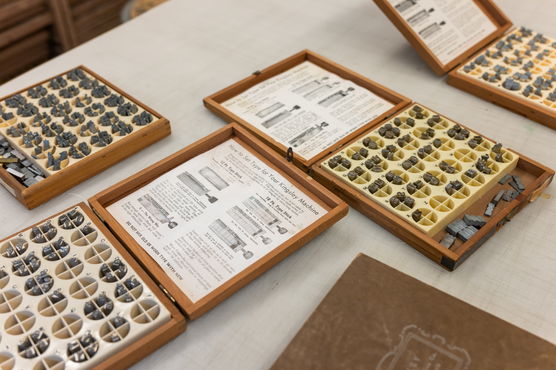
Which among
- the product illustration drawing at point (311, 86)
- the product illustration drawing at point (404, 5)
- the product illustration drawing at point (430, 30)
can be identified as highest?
the product illustration drawing at point (404, 5)

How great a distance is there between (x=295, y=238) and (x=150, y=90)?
0.73 metres

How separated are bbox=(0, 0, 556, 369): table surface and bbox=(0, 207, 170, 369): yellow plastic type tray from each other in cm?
8

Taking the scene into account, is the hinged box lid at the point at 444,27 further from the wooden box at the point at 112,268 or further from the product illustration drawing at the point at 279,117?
the wooden box at the point at 112,268

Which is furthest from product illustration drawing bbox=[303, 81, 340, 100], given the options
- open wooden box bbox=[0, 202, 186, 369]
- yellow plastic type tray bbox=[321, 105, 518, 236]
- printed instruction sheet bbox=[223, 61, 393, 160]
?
open wooden box bbox=[0, 202, 186, 369]

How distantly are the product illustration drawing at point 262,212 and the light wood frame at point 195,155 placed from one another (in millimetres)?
47

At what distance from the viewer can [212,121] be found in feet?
4.50

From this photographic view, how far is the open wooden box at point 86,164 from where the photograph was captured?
1118 millimetres

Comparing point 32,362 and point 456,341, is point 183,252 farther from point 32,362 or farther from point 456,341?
point 456,341

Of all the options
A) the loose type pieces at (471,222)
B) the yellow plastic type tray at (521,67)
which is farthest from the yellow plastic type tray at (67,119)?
the yellow plastic type tray at (521,67)

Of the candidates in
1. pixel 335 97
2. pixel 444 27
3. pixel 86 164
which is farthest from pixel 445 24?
pixel 86 164

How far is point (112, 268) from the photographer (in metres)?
0.94

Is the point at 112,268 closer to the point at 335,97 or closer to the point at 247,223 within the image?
the point at 247,223

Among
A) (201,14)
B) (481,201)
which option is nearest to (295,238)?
(481,201)

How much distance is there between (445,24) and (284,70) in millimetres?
508
